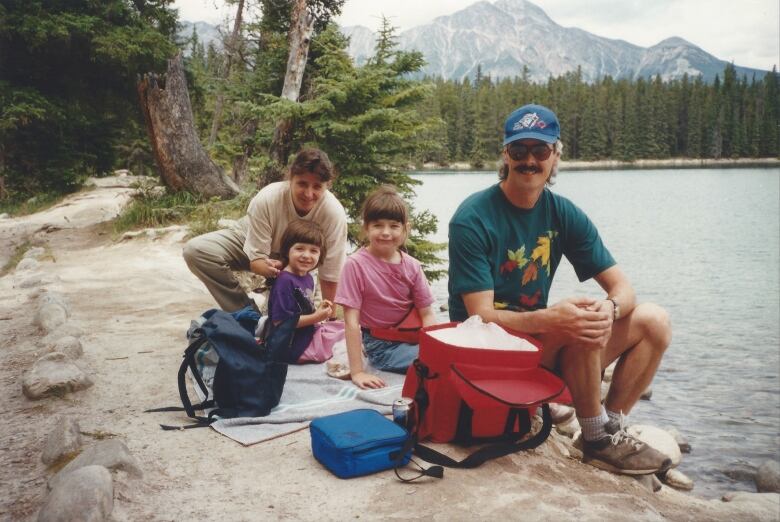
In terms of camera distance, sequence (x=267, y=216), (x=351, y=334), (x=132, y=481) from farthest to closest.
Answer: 1. (x=267, y=216)
2. (x=351, y=334)
3. (x=132, y=481)

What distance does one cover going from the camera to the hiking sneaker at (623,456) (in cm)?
310

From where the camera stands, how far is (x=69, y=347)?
427cm

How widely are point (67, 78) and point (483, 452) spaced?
51.8 ft

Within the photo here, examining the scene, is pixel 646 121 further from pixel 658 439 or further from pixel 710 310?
pixel 658 439

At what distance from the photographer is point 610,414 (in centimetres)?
329

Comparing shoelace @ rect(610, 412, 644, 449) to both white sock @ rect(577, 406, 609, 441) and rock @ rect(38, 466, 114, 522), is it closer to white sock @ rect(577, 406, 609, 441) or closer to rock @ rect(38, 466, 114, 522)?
white sock @ rect(577, 406, 609, 441)

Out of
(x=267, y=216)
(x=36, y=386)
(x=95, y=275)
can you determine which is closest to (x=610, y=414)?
(x=267, y=216)

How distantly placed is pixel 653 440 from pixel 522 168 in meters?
3.68

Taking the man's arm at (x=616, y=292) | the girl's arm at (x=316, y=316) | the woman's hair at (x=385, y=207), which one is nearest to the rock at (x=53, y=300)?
the girl's arm at (x=316, y=316)

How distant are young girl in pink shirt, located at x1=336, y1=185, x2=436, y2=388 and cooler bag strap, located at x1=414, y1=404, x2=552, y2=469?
1.07 metres

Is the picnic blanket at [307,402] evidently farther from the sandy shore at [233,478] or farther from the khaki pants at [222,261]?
the khaki pants at [222,261]

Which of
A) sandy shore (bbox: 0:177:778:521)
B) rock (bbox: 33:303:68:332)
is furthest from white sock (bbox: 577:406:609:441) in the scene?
rock (bbox: 33:303:68:332)

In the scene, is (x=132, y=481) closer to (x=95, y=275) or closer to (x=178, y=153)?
(x=95, y=275)

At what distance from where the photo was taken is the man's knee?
313 cm
